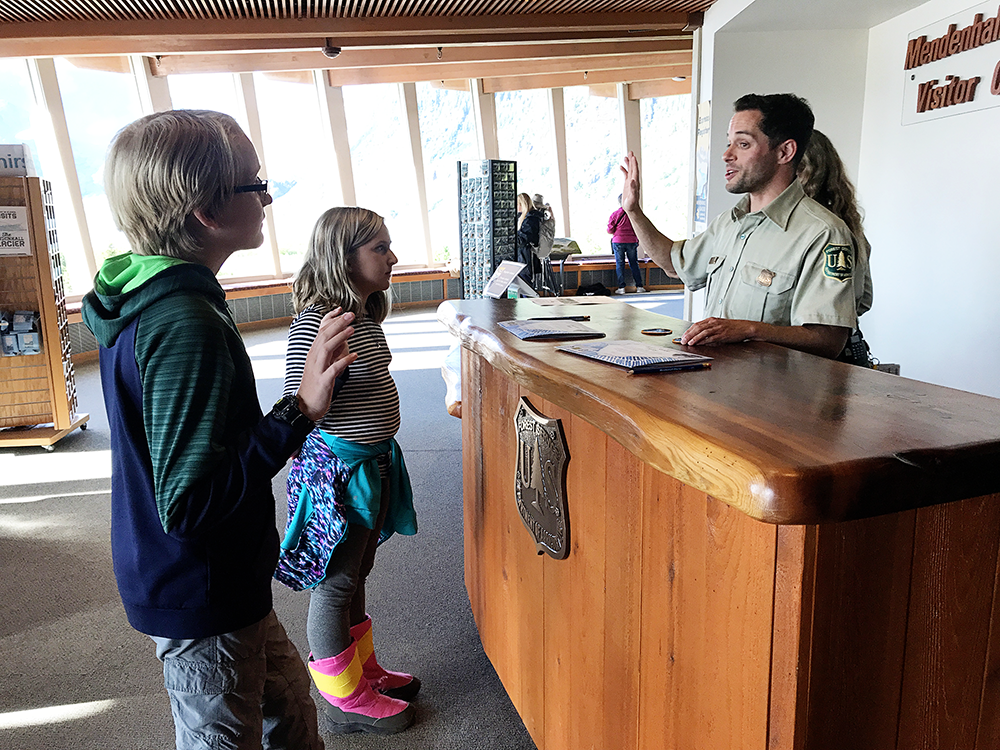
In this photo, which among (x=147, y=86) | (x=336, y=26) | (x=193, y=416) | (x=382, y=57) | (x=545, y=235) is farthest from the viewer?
(x=545, y=235)

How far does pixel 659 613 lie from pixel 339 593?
1031mm

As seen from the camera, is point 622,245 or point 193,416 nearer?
point 193,416

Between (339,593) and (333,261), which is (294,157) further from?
(339,593)

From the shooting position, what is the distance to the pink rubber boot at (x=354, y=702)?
202 cm

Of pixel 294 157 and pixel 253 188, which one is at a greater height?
pixel 294 157

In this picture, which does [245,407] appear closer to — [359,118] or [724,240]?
[724,240]

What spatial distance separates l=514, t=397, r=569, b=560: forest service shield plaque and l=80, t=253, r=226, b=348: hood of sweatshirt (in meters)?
0.72

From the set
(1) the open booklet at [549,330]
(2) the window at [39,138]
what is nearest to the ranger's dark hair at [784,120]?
(1) the open booklet at [549,330]

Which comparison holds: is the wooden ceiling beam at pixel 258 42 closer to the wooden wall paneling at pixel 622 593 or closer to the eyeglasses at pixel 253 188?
the eyeglasses at pixel 253 188

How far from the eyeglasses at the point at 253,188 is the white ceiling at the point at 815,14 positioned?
4012 mm

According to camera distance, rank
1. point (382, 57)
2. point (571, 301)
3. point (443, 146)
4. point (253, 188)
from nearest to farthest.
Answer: point (253, 188)
point (571, 301)
point (382, 57)
point (443, 146)

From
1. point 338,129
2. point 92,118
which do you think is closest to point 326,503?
point 92,118

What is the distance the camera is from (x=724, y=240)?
2.51 meters

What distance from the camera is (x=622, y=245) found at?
1182cm
